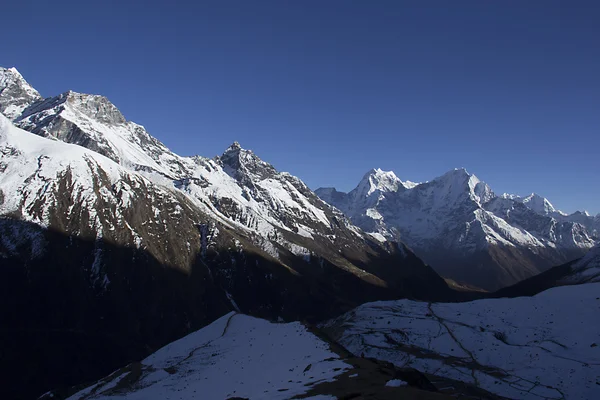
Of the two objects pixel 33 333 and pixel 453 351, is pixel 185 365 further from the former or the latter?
pixel 33 333

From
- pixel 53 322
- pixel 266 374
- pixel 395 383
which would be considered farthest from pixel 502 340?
pixel 53 322

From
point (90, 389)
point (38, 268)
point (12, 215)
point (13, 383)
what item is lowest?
point (13, 383)

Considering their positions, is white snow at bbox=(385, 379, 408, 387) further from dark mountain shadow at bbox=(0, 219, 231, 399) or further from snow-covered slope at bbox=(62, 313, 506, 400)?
dark mountain shadow at bbox=(0, 219, 231, 399)

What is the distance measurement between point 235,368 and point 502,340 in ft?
112

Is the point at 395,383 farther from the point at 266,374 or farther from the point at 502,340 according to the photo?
the point at 502,340

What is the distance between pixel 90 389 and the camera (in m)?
54.4

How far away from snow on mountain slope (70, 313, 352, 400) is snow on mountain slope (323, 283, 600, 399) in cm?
1261

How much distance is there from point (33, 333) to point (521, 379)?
175m

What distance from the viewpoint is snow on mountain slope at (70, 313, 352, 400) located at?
3778 cm

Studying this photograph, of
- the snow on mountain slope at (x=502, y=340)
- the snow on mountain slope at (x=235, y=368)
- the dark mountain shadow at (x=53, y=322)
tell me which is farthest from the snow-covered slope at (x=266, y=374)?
the dark mountain shadow at (x=53, y=322)

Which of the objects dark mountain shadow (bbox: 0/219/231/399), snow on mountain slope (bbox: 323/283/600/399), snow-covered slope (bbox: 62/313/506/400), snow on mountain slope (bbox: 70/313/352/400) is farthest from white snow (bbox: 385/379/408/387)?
dark mountain shadow (bbox: 0/219/231/399)

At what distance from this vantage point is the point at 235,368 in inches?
1847

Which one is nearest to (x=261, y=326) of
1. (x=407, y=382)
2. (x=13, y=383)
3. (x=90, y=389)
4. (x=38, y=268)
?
(x=90, y=389)

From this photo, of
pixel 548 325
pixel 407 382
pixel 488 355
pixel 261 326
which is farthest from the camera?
pixel 261 326
